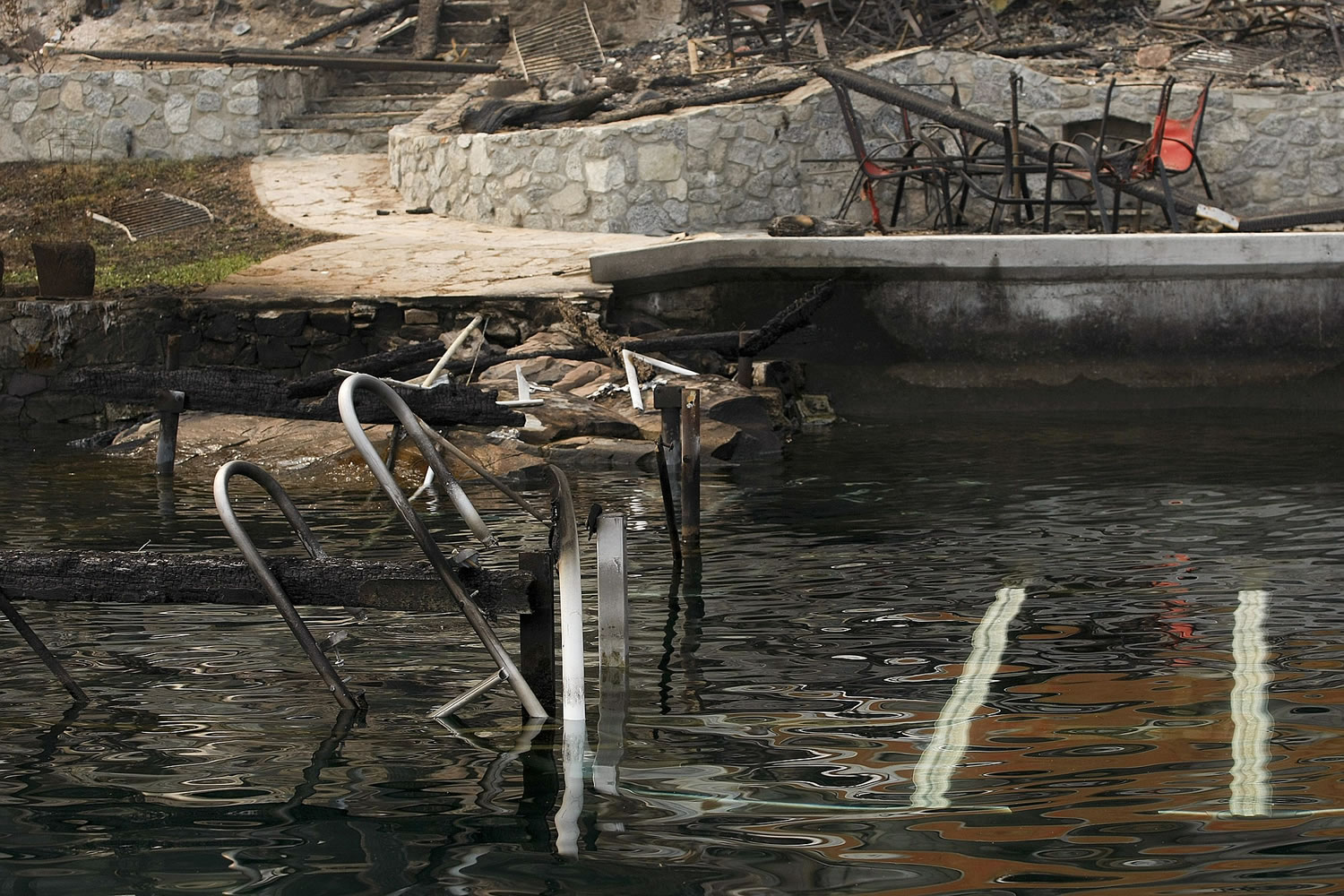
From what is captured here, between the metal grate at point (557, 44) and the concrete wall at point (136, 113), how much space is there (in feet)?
9.31

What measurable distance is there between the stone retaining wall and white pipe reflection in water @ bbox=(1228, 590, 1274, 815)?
8692 millimetres

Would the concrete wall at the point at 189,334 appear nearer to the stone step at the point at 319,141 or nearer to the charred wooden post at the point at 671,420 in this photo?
the charred wooden post at the point at 671,420

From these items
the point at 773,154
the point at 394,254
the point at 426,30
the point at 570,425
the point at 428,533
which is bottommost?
the point at 570,425

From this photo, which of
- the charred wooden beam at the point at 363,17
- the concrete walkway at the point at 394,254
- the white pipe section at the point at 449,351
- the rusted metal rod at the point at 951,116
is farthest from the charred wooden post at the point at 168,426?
the charred wooden beam at the point at 363,17

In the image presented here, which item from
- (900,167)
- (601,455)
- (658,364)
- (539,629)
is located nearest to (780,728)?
(539,629)

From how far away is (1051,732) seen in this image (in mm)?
4602

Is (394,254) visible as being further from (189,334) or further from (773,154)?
(773,154)

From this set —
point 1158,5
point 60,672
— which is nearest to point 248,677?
point 60,672

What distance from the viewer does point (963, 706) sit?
193 inches

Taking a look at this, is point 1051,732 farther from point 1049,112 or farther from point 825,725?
point 1049,112

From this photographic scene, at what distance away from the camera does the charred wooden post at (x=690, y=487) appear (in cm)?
727

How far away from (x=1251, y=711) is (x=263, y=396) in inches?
224

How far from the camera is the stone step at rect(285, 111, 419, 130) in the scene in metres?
17.9

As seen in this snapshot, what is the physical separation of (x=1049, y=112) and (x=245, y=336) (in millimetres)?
7656
